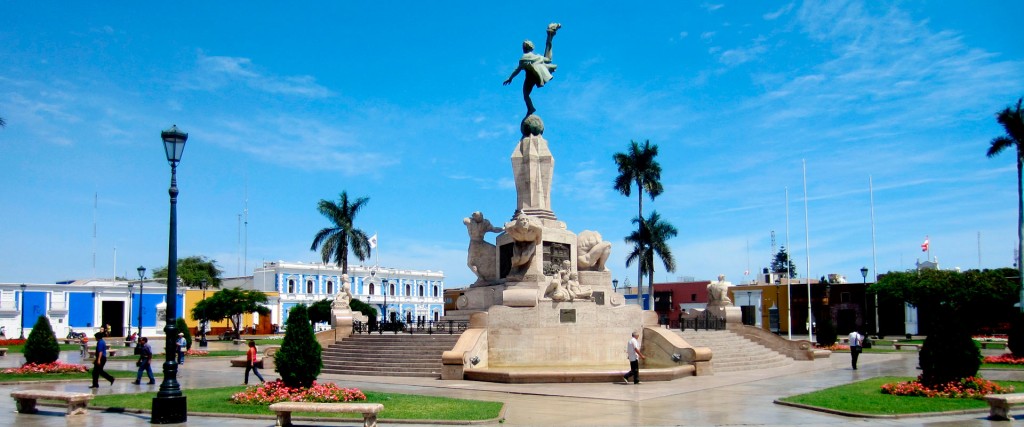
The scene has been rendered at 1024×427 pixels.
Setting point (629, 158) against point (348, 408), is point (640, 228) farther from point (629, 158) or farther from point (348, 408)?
point (348, 408)

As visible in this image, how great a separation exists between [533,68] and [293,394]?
1842 centimetres

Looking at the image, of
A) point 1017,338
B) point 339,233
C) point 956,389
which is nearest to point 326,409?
point 956,389

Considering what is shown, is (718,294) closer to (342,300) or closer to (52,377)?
(342,300)

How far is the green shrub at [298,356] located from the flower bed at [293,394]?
0.20 metres

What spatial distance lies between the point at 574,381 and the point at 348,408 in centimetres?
846

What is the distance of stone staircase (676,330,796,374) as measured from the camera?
24.2m

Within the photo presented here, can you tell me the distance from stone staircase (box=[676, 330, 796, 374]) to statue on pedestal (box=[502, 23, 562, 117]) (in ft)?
34.5

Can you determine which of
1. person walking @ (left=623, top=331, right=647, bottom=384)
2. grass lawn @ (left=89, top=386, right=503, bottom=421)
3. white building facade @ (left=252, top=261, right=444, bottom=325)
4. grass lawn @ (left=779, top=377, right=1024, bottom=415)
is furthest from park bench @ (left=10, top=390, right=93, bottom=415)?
white building facade @ (left=252, top=261, right=444, bottom=325)

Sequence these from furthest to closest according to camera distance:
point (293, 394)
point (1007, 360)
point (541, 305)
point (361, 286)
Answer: point (361, 286) → point (1007, 360) → point (541, 305) → point (293, 394)

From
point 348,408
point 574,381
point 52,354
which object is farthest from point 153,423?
point 52,354

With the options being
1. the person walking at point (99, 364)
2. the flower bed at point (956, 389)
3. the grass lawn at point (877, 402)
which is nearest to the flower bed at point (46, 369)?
the person walking at point (99, 364)

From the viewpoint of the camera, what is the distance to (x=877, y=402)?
14945 millimetres

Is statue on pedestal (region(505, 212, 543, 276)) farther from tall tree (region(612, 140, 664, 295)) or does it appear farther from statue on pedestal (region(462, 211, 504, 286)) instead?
tall tree (region(612, 140, 664, 295))

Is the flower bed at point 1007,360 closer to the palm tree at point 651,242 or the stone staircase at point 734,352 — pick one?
the stone staircase at point 734,352
